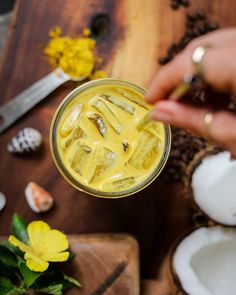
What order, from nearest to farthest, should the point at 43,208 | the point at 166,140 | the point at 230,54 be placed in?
the point at 230,54 < the point at 166,140 < the point at 43,208

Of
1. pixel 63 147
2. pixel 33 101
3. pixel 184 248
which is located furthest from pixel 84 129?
pixel 184 248

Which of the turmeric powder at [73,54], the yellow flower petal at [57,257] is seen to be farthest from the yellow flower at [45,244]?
the turmeric powder at [73,54]

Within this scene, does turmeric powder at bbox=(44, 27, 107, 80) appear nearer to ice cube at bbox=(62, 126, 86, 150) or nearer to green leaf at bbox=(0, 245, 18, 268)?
ice cube at bbox=(62, 126, 86, 150)

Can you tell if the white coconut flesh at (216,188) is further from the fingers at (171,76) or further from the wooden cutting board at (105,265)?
the fingers at (171,76)

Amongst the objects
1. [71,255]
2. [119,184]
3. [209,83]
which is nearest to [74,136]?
[119,184]

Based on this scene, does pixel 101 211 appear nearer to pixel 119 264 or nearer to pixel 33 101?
pixel 119 264

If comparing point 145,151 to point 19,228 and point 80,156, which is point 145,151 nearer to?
point 80,156

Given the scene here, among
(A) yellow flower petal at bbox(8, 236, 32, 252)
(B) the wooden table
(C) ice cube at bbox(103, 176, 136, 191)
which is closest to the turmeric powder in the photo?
(B) the wooden table
